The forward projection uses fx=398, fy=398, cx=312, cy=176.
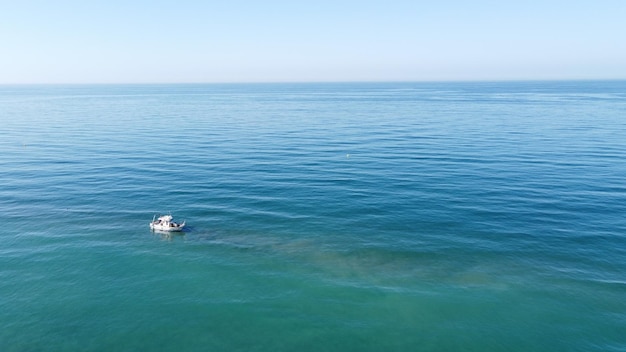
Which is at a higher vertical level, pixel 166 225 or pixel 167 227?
pixel 166 225

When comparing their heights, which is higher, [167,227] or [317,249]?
[167,227]

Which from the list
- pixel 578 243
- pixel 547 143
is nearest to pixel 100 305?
pixel 578 243

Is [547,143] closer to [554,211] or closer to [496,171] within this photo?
[496,171]

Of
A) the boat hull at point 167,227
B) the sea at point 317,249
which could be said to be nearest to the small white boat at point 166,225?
the boat hull at point 167,227

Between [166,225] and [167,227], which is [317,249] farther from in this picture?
[166,225]

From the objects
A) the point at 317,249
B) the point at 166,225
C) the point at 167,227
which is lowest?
the point at 317,249

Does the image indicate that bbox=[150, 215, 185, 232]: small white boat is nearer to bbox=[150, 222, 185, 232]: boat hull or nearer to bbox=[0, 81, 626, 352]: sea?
bbox=[150, 222, 185, 232]: boat hull

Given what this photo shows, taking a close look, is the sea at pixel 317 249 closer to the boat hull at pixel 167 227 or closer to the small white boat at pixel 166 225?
the boat hull at pixel 167 227

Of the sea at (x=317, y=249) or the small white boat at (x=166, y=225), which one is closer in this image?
the sea at (x=317, y=249)

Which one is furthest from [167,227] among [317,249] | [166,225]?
[317,249]

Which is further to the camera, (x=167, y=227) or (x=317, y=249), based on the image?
(x=167, y=227)
